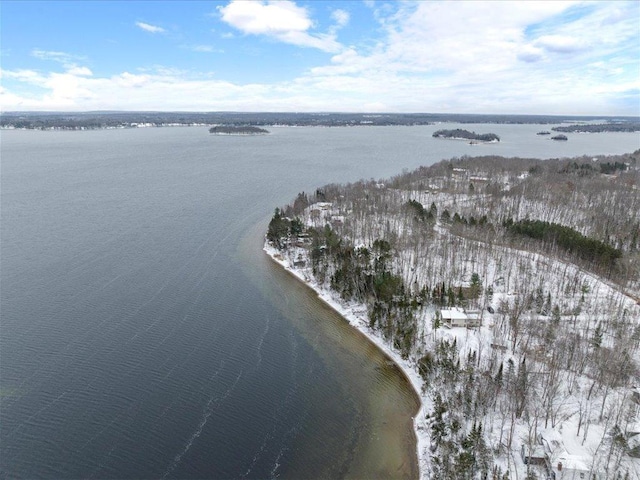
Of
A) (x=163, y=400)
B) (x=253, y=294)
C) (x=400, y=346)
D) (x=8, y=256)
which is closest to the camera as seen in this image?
(x=163, y=400)

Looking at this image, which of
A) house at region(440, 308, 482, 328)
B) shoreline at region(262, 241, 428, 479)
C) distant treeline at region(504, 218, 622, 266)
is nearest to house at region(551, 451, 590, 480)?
shoreline at region(262, 241, 428, 479)

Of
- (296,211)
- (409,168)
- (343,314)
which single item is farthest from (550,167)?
(343,314)

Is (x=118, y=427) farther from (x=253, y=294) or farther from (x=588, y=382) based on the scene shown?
(x=588, y=382)

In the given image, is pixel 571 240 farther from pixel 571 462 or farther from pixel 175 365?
pixel 175 365

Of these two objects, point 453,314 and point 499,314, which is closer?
point 453,314

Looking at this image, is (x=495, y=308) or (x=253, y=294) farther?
(x=253, y=294)

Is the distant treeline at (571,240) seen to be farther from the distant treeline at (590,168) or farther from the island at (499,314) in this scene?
the distant treeline at (590,168)

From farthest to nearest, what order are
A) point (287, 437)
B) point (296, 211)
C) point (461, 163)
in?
point (461, 163)
point (296, 211)
point (287, 437)

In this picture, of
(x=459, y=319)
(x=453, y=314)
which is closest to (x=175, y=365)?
(x=453, y=314)
